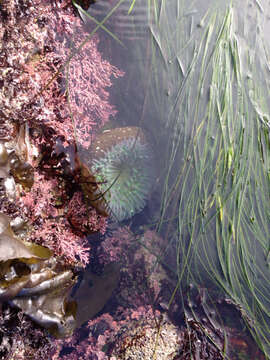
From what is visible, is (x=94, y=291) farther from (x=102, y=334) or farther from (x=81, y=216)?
(x=81, y=216)

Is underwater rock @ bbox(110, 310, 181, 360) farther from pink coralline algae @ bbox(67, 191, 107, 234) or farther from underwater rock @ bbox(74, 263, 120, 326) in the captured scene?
pink coralline algae @ bbox(67, 191, 107, 234)

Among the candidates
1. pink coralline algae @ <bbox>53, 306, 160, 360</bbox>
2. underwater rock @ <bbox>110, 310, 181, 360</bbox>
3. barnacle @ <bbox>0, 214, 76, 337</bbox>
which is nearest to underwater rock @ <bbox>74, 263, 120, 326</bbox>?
pink coralline algae @ <bbox>53, 306, 160, 360</bbox>

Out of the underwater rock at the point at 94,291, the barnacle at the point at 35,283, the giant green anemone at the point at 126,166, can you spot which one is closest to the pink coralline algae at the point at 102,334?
the underwater rock at the point at 94,291

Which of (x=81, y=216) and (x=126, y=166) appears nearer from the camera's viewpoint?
(x=81, y=216)

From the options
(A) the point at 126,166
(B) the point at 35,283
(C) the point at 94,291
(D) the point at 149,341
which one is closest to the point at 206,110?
(A) the point at 126,166

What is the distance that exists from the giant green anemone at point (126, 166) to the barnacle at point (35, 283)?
1.18 m

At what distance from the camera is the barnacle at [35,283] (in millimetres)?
1436

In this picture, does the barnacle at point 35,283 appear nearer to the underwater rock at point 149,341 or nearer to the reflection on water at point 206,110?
the underwater rock at point 149,341

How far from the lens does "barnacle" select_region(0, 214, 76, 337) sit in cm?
144

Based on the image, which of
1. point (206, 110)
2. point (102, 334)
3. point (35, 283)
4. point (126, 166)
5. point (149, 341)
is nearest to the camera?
point (35, 283)

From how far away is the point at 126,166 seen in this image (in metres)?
3.13

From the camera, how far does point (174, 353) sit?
249 centimetres

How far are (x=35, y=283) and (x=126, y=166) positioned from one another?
1.81m

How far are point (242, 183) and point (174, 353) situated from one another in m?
1.87
